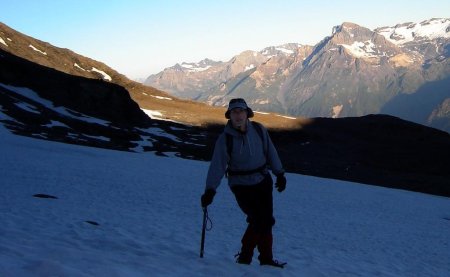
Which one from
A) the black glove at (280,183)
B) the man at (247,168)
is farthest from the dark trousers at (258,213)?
the black glove at (280,183)

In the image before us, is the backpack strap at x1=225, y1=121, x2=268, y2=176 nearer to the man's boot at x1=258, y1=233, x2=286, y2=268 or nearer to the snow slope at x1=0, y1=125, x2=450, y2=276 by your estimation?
the man's boot at x1=258, y1=233, x2=286, y2=268

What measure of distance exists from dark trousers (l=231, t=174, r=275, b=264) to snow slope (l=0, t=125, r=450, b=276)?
0.41 meters

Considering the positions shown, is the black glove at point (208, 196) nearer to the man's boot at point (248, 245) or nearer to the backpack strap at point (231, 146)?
the backpack strap at point (231, 146)

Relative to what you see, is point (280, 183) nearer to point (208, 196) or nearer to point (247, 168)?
point (247, 168)

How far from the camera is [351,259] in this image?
13609 mm

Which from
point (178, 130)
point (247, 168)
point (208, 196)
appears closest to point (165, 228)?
point (208, 196)

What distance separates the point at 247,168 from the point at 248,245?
5.56ft

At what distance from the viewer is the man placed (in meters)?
9.36

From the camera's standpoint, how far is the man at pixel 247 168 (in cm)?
936

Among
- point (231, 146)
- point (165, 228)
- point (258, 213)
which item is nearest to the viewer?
point (231, 146)

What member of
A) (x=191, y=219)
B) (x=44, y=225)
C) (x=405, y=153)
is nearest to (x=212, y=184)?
(x=44, y=225)

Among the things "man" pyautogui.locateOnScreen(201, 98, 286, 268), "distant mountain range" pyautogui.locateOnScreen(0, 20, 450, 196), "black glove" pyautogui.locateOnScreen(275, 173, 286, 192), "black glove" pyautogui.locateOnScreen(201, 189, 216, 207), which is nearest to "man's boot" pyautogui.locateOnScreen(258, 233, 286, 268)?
"man" pyautogui.locateOnScreen(201, 98, 286, 268)

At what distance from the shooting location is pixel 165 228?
46.8ft

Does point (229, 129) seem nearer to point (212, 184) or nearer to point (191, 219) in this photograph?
point (212, 184)
